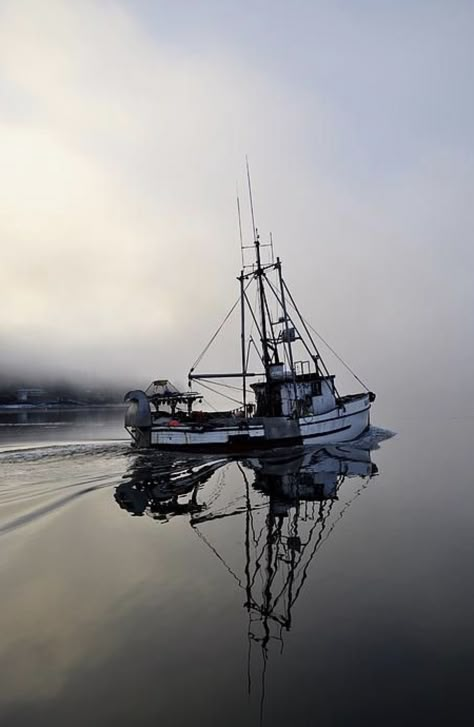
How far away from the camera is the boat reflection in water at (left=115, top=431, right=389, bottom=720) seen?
8.80m

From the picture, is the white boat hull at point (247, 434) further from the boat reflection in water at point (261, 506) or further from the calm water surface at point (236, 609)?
the calm water surface at point (236, 609)

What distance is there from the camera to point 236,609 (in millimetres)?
8242

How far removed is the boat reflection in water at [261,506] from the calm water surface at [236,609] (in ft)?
0.26

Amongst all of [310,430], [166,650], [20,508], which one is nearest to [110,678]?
[166,650]

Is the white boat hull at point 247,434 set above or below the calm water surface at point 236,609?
above

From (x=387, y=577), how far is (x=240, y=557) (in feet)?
12.5

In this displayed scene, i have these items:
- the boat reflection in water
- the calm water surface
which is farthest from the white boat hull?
the calm water surface

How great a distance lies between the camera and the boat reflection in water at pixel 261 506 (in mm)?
8805

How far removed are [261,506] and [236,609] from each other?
871cm

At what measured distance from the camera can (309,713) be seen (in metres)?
5.31

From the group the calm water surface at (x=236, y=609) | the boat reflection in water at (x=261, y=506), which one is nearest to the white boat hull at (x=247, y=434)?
the boat reflection in water at (x=261, y=506)

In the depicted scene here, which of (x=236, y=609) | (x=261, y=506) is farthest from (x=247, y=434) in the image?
(x=236, y=609)

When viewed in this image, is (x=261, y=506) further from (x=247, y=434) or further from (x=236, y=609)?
(x=247, y=434)

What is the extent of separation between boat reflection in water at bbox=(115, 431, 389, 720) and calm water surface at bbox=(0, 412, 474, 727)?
0.08 meters
